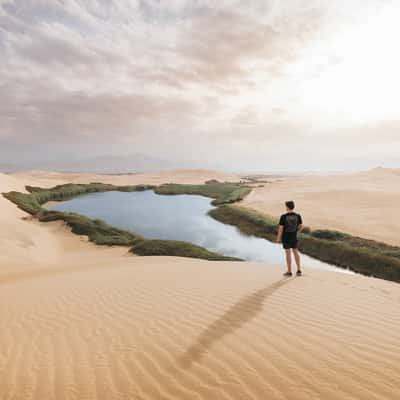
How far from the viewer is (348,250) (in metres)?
13.8

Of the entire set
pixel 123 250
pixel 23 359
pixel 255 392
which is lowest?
pixel 123 250

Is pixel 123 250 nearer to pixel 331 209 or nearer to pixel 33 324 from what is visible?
pixel 33 324

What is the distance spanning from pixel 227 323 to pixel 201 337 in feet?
1.95

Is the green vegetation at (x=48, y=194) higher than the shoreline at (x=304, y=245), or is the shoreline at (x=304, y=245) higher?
the green vegetation at (x=48, y=194)

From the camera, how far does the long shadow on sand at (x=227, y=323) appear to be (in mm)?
3480

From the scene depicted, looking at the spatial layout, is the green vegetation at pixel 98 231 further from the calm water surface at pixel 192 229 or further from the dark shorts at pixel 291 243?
the dark shorts at pixel 291 243

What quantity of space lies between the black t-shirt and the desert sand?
117 centimetres

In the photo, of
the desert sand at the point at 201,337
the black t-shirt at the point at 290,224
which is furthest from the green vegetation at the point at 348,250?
the black t-shirt at the point at 290,224

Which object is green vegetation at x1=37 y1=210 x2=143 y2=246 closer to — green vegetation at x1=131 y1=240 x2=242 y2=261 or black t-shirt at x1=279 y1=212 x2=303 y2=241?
green vegetation at x1=131 y1=240 x2=242 y2=261

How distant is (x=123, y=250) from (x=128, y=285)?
831cm

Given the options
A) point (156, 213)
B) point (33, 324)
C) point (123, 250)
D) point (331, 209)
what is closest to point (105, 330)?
point (33, 324)

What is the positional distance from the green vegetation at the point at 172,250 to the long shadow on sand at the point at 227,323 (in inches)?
303

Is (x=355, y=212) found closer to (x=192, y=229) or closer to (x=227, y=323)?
(x=192, y=229)

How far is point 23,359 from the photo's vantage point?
3672 millimetres
